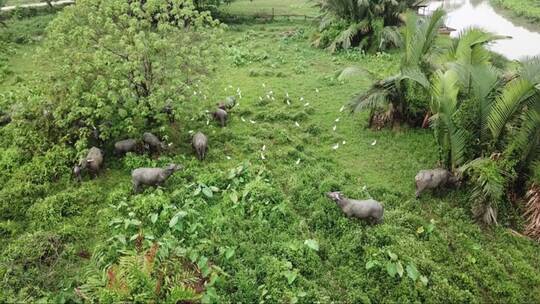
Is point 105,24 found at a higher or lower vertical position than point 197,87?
higher

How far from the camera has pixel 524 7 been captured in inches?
966

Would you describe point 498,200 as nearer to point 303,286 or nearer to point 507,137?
point 507,137

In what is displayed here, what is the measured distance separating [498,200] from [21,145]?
918cm

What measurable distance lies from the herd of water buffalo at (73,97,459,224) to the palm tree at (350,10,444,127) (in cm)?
218

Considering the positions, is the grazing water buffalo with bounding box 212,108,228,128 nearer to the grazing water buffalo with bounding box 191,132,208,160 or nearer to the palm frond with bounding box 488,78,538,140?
the grazing water buffalo with bounding box 191,132,208,160

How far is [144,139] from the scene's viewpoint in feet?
28.4

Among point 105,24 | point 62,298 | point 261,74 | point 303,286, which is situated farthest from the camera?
point 261,74

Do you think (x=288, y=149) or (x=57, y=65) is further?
(x=288, y=149)

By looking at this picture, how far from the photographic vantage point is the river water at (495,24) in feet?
59.1

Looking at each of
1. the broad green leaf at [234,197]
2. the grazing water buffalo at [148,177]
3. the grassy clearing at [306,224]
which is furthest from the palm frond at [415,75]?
the grazing water buffalo at [148,177]

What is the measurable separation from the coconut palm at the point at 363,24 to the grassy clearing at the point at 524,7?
10128 mm

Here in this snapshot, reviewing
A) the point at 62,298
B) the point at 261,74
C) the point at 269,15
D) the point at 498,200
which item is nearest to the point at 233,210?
the point at 62,298

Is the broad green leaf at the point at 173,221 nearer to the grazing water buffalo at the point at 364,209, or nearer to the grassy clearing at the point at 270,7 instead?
the grazing water buffalo at the point at 364,209

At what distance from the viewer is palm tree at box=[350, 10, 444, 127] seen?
8992mm
